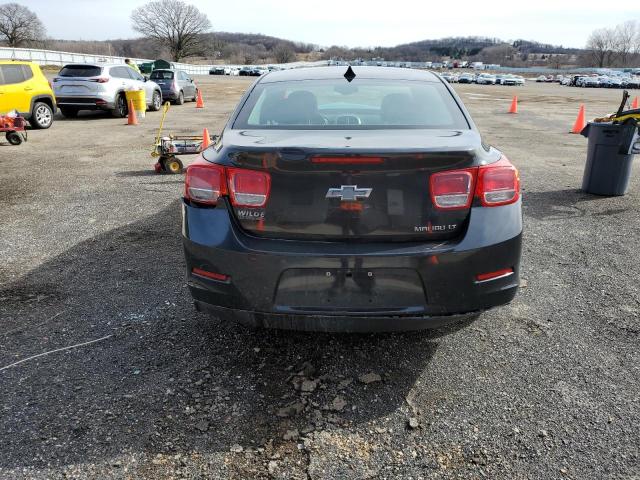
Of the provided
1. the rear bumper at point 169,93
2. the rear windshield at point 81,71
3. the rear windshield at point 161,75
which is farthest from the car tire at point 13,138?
the rear windshield at point 161,75

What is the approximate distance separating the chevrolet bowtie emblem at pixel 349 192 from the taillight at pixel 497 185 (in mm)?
582

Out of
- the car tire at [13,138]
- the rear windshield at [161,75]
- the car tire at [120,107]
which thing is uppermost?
the rear windshield at [161,75]

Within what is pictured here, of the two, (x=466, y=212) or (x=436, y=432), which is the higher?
(x=466, y=212)

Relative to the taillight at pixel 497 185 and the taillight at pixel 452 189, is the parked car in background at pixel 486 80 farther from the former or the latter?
the taillight at pixel 452 189

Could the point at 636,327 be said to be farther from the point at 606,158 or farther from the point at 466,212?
the point at 606,158

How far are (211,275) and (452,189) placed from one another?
130 cm

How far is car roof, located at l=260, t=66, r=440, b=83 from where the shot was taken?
12.8 ft

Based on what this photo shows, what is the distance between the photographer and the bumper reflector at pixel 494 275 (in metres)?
2.64

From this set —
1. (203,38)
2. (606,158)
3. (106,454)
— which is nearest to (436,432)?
(106,454)

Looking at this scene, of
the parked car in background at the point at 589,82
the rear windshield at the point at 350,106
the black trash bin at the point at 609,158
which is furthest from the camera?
the parked car in background at the point at 589,82

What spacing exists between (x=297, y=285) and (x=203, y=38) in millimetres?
108989

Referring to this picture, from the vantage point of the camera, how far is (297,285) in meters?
2.58

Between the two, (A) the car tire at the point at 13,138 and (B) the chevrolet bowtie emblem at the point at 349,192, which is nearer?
(B) the chevrolet bowtie emblem at the point at 349,192

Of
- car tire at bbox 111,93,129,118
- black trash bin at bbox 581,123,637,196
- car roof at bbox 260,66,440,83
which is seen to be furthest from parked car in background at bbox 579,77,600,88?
car roof at bbox 260,66,440,83
